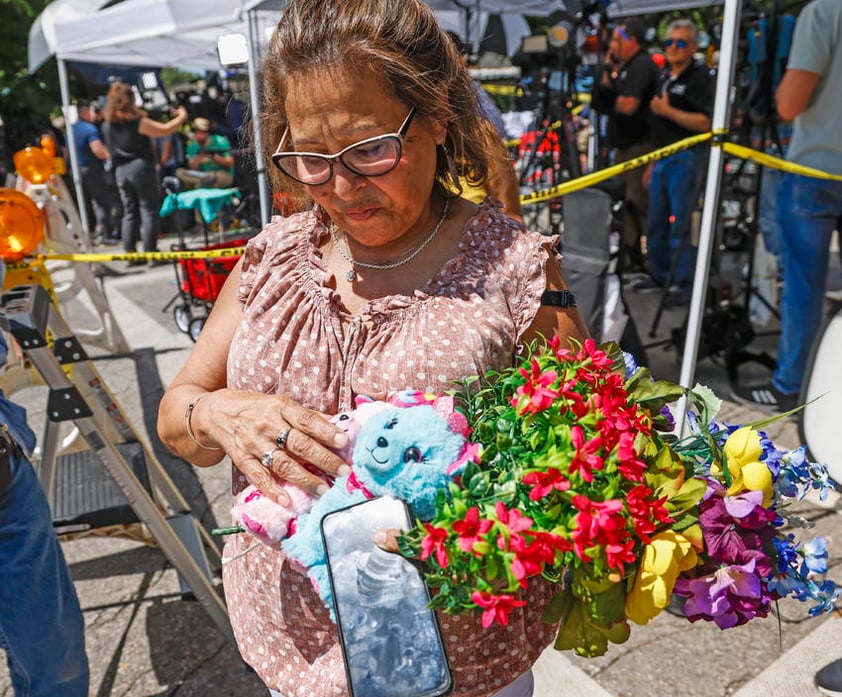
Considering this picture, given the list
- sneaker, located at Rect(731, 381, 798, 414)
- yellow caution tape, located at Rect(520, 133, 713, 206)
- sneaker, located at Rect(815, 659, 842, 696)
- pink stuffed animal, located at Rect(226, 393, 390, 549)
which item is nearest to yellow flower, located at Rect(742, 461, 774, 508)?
pink stuffed animal, located at Rect(226, 393, 390, 549)

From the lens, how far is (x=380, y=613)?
1.06 meters

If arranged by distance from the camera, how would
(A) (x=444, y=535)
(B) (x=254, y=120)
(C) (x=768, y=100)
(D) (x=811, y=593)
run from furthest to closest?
(C) (x=768, y=100)
(B) (x=254, y=120)
(D) (x=811, y=593)
(A) (x=444, y=535)

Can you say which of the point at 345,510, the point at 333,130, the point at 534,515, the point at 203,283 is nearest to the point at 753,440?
the point at 534,515

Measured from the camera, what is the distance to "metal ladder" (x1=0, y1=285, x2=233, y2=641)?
2141mm

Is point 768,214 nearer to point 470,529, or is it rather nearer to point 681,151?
point 681,151

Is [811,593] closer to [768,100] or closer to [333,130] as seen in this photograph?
[333,130]

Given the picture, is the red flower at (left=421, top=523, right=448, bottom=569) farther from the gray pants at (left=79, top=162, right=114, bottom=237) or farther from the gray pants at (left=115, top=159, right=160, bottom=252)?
the gray pants at (left=79, top=162, right=114, bottom=237)

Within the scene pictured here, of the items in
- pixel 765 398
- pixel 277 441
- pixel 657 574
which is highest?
pixel 277 441

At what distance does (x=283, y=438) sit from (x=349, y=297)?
0.37m

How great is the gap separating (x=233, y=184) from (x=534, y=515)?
956 centimetres

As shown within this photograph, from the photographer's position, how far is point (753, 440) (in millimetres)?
1135

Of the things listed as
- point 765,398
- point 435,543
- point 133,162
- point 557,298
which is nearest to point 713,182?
point 765,398

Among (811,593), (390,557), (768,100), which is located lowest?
(811,593)

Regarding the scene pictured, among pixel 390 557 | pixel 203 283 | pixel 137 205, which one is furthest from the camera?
pixel 137 205
